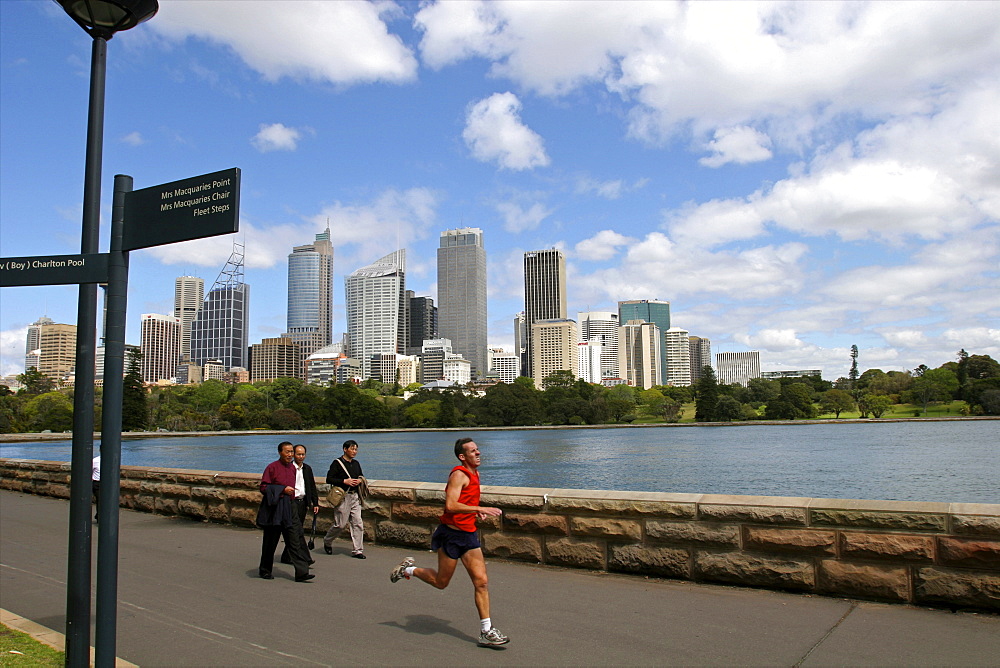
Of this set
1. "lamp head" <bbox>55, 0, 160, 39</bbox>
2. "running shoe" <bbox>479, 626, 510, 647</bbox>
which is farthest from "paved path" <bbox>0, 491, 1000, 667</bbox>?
"lamp head" <bbox>55, 0, 160, 39</bbox>

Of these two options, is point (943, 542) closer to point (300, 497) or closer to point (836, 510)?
point (836, 510)

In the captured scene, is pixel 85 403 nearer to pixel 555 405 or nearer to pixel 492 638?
pixel 492 638

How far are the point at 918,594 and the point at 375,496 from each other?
20.6 feet

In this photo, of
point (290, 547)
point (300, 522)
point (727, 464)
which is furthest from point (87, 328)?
point (727, 464)

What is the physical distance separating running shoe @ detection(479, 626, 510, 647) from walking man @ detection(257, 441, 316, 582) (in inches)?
122

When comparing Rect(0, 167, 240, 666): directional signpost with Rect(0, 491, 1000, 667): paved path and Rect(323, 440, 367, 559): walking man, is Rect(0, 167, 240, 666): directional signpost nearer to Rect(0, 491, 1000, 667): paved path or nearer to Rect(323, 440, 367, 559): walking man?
Rect(0, 491, 1000, 667): paved path

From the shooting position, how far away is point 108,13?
15.1 feet

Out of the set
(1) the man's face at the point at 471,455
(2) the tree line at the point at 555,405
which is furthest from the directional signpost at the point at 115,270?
(2) the tree line at the point at 555,405

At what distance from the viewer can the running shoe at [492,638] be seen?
18.2 feet

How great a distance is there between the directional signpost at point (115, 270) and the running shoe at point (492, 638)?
248 centimetres

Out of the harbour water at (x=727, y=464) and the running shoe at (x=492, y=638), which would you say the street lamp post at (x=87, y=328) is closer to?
the running shoe at (x=492, y=638)

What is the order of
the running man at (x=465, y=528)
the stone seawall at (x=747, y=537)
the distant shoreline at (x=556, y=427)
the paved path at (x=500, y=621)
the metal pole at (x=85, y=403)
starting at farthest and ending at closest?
1. the distant shoreline at (x=556, y=427)
2. the stone seawall at (x=747, y=537)
3. the running man at (x=465, y=528)
4. the paved path at (x=500, y=621)
5. the metal pole at (x=85, y=403)

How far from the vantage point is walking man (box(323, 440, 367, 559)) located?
9.52 m

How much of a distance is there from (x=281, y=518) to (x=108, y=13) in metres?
5.47
